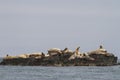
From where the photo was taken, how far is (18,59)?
147375 millimetres

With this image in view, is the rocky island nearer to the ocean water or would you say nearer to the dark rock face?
the dark rock face

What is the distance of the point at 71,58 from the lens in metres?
142

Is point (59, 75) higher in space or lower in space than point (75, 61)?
lower

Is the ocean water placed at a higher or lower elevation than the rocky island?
lower

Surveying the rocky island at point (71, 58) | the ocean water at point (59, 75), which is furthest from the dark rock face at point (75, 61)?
the ocean water at point (59, 75)

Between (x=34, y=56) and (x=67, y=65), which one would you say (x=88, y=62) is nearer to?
(x=67, y=65)

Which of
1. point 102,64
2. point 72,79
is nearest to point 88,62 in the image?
point 102,64

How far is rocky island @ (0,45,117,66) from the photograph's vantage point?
142 meters

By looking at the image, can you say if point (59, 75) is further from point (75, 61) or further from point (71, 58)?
point (75, 61)

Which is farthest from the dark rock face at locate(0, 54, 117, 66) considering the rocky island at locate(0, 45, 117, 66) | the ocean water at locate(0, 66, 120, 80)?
the ocean water at locate(0, 66, 120, 80)

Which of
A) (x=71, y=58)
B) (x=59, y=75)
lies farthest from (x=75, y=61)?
(x=59, y=75)

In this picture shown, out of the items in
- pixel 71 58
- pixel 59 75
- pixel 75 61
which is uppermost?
pixel 71 58

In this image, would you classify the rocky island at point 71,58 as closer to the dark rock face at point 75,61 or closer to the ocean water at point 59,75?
the dark rock face at point 75,61

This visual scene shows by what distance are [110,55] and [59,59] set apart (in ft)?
41.9
